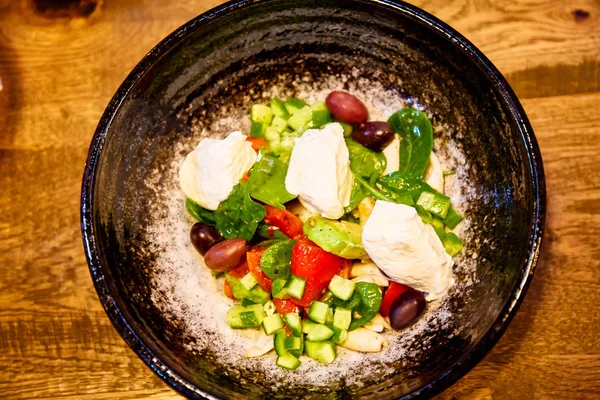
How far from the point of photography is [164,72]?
176 cm

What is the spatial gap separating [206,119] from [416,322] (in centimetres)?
92

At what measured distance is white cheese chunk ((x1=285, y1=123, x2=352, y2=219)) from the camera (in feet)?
5.35

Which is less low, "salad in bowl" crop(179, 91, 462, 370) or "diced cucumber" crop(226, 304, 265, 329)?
"salad in bowl" crop(179, 91, 462, 370)

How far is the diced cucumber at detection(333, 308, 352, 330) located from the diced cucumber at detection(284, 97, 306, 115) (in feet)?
2.21

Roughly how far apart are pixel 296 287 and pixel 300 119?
57 cm

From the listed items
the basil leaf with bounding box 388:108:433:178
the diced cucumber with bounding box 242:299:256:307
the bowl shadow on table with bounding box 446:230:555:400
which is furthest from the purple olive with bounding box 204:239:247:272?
the bowl shadow on table with bounding box 446:230:555:400

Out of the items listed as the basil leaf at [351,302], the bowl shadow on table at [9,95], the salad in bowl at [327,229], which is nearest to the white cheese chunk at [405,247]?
the salad in bowl at [327,229]

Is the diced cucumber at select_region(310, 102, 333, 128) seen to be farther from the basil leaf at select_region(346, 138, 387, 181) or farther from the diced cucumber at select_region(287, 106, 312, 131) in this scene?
the basil leaf at select_region(346, 138, 387, 181)

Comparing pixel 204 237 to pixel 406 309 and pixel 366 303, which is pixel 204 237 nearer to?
pixel 366 303

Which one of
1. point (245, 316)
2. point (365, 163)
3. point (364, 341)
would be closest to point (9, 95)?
point (245, 316)

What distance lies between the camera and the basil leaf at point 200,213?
180cm

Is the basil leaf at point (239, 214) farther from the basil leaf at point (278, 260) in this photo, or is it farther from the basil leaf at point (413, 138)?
the basil leaf at point (413, 138)

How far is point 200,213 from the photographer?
5.95 ft

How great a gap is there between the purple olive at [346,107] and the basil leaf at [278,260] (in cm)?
44
